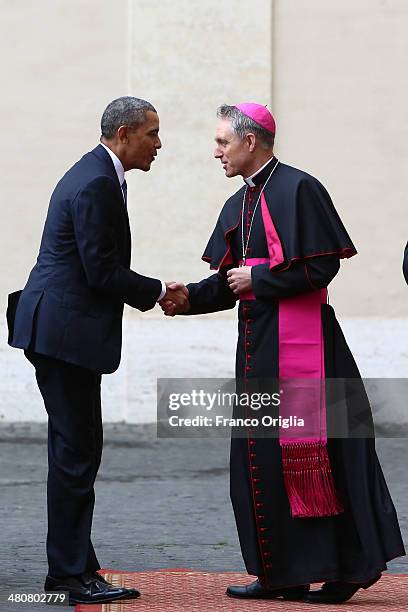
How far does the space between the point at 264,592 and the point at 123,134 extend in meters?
1.78

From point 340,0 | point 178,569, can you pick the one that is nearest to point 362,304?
point 340,0

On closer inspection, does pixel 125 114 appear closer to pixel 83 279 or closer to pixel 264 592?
pixel 83 279

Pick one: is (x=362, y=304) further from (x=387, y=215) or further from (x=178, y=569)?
(x=178, y=569)

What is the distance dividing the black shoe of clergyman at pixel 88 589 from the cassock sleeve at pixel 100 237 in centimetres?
104

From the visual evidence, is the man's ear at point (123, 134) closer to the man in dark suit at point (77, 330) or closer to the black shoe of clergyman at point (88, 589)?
the man in dark suit at point (77, 330)

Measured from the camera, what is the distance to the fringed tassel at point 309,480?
518 cm

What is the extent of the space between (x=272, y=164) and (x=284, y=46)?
235 inches

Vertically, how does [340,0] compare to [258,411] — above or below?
above

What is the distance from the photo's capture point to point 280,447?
5.30m

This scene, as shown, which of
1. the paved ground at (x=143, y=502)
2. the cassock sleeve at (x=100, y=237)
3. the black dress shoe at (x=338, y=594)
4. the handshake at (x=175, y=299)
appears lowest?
the black dress shoe at (x=338, y=594)

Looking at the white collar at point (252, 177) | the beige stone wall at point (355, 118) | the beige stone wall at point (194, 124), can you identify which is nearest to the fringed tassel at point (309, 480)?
the white collar at point (252, 177)

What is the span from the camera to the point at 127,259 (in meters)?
5.31

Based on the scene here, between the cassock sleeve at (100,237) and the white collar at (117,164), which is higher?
the white collar at (117,164)

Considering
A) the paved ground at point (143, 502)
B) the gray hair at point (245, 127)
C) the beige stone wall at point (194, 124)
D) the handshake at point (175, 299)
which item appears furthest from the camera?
the beige stone wall at point (194, 124)
